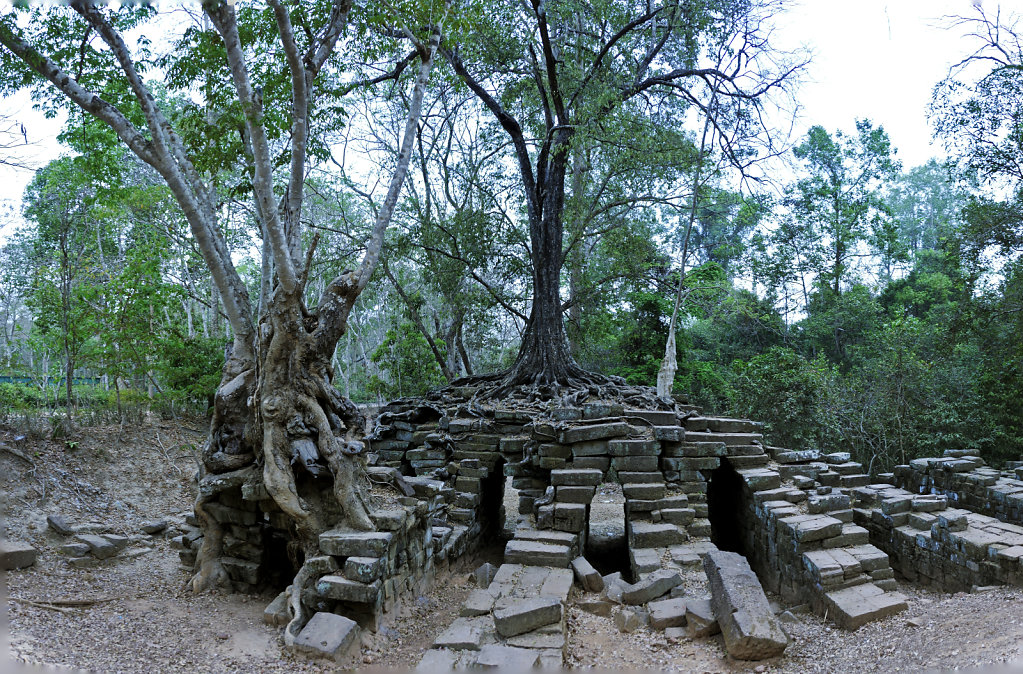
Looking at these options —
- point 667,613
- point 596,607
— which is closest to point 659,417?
point 596,607

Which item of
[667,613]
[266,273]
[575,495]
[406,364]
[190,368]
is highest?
[266,273]

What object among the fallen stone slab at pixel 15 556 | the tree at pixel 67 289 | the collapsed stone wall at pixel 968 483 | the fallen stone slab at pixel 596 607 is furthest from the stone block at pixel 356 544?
the collapsed stone wall at pixel 968 483

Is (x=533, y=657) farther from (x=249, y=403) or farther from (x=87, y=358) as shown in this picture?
(x=87, y=358)

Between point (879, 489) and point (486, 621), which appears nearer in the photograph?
point (486, 621)

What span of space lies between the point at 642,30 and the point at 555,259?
4319mm

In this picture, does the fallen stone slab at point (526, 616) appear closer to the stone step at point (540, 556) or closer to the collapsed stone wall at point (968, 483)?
the stone step at point (540, 556)

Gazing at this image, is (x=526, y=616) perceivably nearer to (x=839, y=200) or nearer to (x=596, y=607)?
(x=596, y=607)

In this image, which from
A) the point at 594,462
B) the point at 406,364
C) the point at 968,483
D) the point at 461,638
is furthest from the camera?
the point at 406,364

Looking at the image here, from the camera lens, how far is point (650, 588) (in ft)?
16.9

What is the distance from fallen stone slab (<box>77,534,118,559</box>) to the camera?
5809 millimetres

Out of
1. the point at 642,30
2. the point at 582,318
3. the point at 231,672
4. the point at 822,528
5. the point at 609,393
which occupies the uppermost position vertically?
the point at 642,30

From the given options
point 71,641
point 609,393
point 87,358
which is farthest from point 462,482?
point 87,358

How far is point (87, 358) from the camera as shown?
9320 mm

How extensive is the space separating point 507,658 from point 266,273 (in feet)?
14.6
